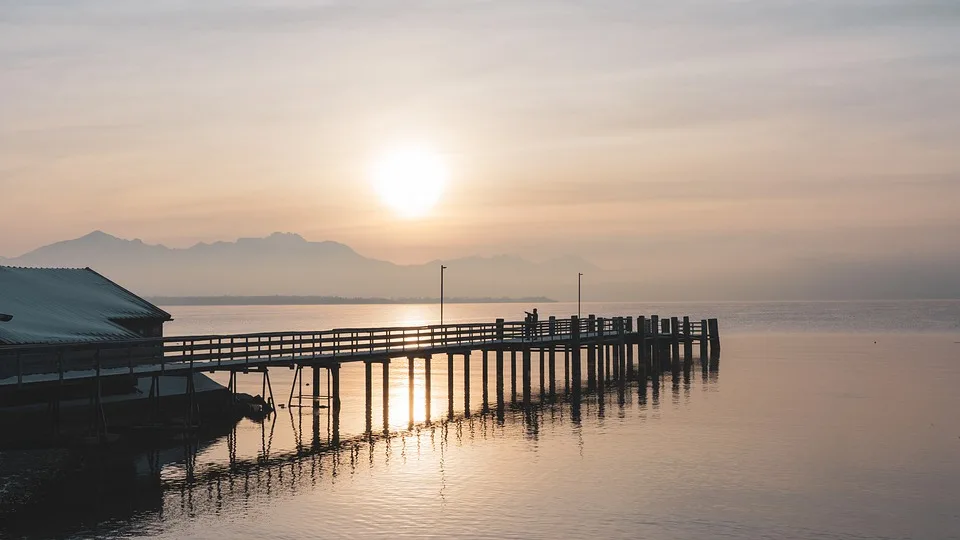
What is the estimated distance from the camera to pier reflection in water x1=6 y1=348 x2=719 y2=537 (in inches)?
1082

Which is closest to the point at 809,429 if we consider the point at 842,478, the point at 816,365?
the point at 842,478

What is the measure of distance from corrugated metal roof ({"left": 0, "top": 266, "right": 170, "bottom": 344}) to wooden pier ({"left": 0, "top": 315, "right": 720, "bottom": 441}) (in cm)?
135

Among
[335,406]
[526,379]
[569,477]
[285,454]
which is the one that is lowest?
[569,477]

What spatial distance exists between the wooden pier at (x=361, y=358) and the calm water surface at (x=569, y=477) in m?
2.57

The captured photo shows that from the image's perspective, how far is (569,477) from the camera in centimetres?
3300

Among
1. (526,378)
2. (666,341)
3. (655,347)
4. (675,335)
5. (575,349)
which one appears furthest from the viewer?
(666,341)

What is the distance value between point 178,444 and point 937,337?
125 meters

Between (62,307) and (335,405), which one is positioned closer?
(62,307)

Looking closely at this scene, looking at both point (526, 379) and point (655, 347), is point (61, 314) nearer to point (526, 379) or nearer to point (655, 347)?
point (526, 379)

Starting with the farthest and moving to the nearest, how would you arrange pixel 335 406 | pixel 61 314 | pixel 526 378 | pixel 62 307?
pixel 526 378 → pixel 335 406 → pixel 62 307 → pixel 61 314

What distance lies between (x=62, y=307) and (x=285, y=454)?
14371 mm

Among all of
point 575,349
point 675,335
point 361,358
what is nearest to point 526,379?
point 575,349

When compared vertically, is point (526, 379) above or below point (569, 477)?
above

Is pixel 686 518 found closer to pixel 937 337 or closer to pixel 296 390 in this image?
pixel 296 390
